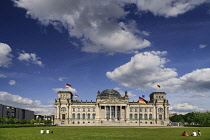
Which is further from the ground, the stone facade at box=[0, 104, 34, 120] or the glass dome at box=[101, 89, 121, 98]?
the glass dome at box=[101, 89, 121, 98]

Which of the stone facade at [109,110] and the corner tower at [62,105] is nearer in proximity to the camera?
the stone facade at [109,110]

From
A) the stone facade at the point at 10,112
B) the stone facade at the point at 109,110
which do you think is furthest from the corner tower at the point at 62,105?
the stone facade at the point at 10,112

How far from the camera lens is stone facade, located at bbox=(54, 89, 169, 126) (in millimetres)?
155125

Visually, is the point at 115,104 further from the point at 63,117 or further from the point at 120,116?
the point at 63,117

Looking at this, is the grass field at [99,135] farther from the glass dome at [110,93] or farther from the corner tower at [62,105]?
the glass dome at [110,93]

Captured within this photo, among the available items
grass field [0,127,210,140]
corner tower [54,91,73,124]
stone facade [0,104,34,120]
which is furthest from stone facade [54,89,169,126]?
grass field [0,127,210,140]

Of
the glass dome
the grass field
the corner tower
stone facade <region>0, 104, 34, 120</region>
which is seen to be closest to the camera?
the grass field

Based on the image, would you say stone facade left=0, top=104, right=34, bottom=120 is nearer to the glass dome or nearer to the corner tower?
the corner tower

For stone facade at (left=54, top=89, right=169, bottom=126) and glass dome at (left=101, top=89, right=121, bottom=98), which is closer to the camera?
stone facade at (left=54, top=89, right=169, bottom=126)

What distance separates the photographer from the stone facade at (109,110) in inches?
6107

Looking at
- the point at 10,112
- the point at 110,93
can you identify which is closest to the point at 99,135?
the point at 110,93


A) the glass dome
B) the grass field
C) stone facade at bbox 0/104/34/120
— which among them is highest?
the glass dome

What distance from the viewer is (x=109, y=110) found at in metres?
157

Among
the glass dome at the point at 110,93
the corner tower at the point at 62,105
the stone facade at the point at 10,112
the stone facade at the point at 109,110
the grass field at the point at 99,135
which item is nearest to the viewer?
the grass field at the point at 99,135
